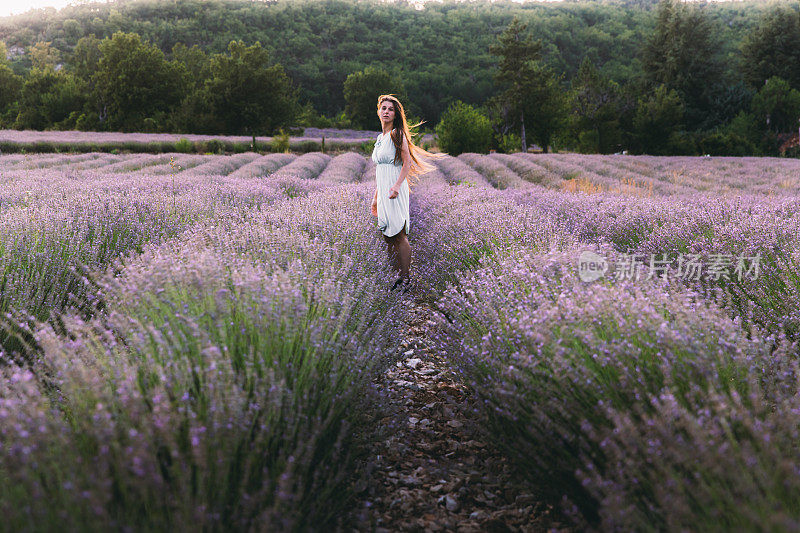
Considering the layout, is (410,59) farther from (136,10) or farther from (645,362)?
(645,362)

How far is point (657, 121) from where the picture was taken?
88.6 ft

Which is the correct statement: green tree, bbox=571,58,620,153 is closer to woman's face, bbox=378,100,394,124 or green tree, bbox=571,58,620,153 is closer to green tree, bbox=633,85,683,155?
green tree, bbox=633,85,683,155

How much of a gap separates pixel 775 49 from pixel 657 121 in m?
18.9

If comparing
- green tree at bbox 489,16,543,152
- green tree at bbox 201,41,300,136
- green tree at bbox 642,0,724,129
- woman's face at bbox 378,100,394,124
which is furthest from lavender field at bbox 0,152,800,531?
green tree at bbox 642,0,724,129

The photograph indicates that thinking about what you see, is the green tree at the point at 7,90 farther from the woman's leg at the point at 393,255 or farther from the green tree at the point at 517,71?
the woman's leg at the point at 393,255

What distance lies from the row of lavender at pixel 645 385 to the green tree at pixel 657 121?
27.2m

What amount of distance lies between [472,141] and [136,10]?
7189cm

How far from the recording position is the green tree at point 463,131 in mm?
23188

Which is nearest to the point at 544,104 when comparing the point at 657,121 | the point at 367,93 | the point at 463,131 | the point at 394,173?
the point at 657,121

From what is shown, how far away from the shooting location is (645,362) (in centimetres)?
164

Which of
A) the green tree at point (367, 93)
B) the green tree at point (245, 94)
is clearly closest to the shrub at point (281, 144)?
the green tree at point (245, 94)

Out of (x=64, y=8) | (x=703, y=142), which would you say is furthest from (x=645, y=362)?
(x=64, y=8)

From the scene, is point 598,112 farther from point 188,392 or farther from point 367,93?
point 188,392

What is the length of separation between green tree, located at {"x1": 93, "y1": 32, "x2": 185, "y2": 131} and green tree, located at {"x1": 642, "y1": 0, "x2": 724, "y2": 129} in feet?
123
